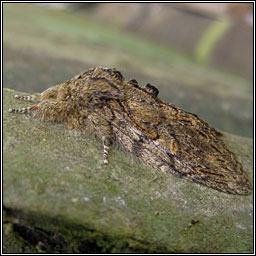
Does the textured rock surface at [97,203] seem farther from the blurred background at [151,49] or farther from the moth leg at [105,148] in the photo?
the blurred background at [151,49]

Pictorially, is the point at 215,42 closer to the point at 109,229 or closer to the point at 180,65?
the point at 180,65

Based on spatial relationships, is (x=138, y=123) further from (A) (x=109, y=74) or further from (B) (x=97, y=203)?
(B) (x=97, y=203)

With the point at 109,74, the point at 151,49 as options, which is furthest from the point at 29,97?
the point at 151,49

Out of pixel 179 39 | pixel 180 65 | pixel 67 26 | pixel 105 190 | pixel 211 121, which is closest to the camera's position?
pixel 105 190

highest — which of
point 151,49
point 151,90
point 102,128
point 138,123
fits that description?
point 151,90

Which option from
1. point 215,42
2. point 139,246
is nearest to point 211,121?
point 139,246

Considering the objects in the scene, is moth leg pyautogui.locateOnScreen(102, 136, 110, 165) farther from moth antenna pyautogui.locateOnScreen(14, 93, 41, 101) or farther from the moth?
moth antenna pyautogui.locateOnScreen(14, 93, 41, 101)

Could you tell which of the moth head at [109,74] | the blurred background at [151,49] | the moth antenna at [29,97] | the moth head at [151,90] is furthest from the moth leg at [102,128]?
the blurred background at [151,49]

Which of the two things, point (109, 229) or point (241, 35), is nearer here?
point (109, 229)
